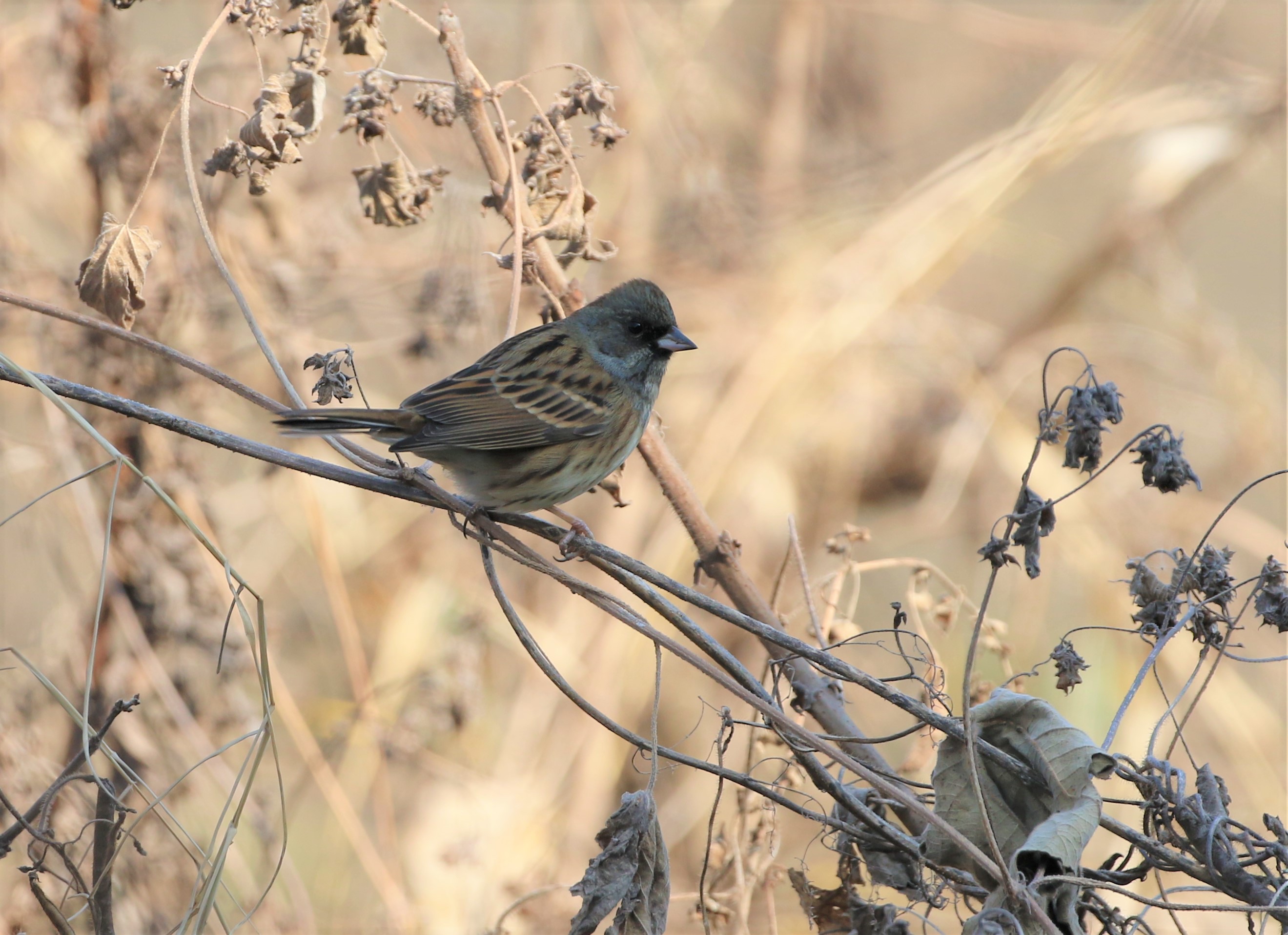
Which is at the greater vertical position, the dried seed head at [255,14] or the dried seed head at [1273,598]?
the dried seed head at [255,14]

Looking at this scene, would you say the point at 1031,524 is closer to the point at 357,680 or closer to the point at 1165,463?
the point at 1165,463

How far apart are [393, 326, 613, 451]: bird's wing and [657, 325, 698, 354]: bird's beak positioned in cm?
21

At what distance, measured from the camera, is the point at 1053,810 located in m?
1.83

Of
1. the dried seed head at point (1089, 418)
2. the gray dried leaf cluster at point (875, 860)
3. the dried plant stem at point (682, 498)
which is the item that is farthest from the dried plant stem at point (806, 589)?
the dried seed head at point (1089, 418)

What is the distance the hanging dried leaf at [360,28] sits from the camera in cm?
247

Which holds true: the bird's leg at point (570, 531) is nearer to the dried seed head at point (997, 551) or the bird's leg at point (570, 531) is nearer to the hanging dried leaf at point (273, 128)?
the dried seed head at point (997, 551)

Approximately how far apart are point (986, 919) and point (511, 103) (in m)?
4.67

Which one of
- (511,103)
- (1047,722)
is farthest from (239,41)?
(1047,722)

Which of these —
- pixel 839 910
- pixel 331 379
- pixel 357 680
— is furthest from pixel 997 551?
pixel 357 680

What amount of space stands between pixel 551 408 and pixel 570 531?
71 cm

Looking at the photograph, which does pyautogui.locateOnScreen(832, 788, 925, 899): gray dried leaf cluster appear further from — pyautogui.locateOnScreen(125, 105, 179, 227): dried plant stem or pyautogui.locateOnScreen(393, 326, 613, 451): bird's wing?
pyautogui.locateOnScreen(125, 105, 179, 227): dried plant stem

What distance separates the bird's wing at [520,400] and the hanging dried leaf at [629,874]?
1191 mm

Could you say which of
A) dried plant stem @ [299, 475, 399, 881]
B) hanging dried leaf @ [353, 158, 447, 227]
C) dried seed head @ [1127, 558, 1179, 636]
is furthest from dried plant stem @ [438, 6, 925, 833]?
dried plant stem @ [299, 475, 399, 881]

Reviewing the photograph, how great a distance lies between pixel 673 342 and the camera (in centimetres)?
325
